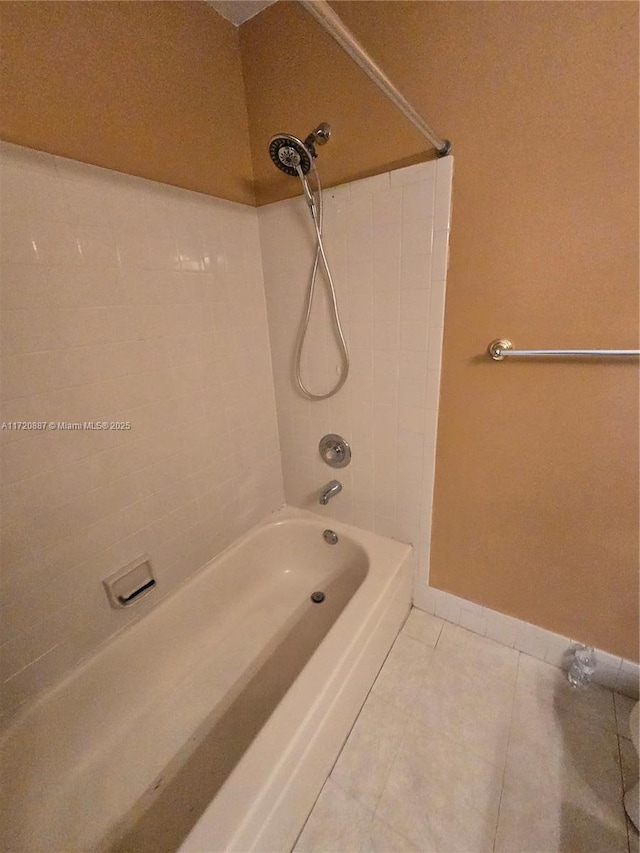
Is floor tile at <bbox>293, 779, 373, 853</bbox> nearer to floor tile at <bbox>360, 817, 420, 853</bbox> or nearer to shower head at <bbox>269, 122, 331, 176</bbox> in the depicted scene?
floor tile at <bbox>360, 817, 420, 853</bbox>

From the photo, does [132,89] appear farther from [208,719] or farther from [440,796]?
[440,796]

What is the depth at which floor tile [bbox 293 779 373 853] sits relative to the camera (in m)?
0.85

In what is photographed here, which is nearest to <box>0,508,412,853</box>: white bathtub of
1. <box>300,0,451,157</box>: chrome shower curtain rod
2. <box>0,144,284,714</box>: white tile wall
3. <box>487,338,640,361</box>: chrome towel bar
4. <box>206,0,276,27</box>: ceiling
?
<box>0,144,284,714</box>: white tile wall

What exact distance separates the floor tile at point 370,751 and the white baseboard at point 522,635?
0.44 m

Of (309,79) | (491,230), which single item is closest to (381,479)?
(491,230)

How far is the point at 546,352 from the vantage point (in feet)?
3.05

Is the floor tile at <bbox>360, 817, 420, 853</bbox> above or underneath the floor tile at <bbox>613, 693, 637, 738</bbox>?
underneath

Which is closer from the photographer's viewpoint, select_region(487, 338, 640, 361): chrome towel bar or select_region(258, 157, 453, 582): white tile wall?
select_region(487, 338, 640, 361): chrome towel bar

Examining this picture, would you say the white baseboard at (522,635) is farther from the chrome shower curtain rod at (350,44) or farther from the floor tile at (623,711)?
the chrome shower curtain rod at (350,44)

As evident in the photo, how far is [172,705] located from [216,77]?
6.89 ft

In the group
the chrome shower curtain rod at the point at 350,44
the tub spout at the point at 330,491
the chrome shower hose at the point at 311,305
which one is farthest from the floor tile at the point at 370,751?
the chrome shower curtain rod at the point at 350,44

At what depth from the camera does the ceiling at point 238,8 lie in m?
1.06

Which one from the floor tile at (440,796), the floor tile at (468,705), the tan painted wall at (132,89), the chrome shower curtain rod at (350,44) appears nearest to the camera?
the chrome shower curtain rod at (350,44)

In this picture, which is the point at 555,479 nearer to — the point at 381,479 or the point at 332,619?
the point at 381,479
